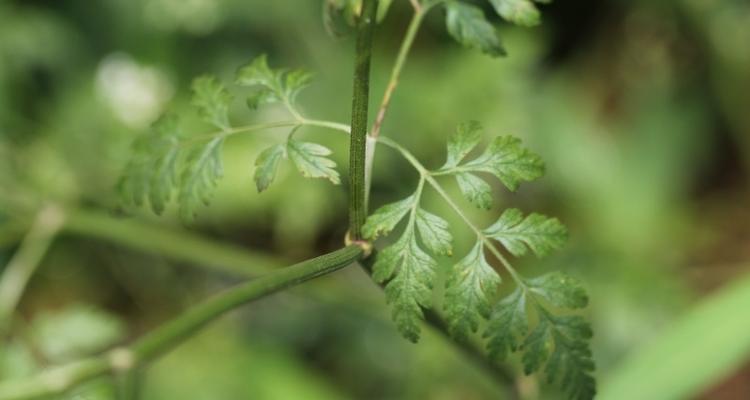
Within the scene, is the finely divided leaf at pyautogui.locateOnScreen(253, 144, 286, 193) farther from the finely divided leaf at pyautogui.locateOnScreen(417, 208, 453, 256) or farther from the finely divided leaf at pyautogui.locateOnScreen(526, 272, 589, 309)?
the finely divided leaf at pyautogui.locateOnScreen(526, 272, 589, 309)

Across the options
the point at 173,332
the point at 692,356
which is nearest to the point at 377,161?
the point at 692,356

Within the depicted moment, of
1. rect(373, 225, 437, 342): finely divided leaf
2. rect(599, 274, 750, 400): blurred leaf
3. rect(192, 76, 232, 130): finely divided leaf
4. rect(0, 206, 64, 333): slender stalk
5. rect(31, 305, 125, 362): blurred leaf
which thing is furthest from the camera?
rect(0, 206, 64, 333): slender stalk

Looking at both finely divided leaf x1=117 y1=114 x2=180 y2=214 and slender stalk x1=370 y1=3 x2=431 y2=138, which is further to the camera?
finely divided leaf x1=117 y1=114 x2=180 y2=214

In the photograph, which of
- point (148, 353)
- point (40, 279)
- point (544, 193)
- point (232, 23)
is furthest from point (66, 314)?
point (544, 193)

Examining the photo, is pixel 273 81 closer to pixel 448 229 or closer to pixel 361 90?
pixel 361 90

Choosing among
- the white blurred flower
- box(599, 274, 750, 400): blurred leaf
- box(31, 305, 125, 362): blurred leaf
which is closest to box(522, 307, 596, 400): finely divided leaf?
box(599, 274, 750, 400): blurred leaf

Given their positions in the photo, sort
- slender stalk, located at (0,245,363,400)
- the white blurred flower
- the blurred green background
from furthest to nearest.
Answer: the white blurred flower, the blurred green background, slender stalk, located at (0,245,363,400)

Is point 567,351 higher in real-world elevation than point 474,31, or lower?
lower

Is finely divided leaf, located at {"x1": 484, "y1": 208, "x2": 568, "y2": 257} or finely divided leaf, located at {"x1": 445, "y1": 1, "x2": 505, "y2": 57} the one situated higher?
finely divided leaf, located at {"x1": 445, "y1": 1, "x2": 505, "y2": 57}
